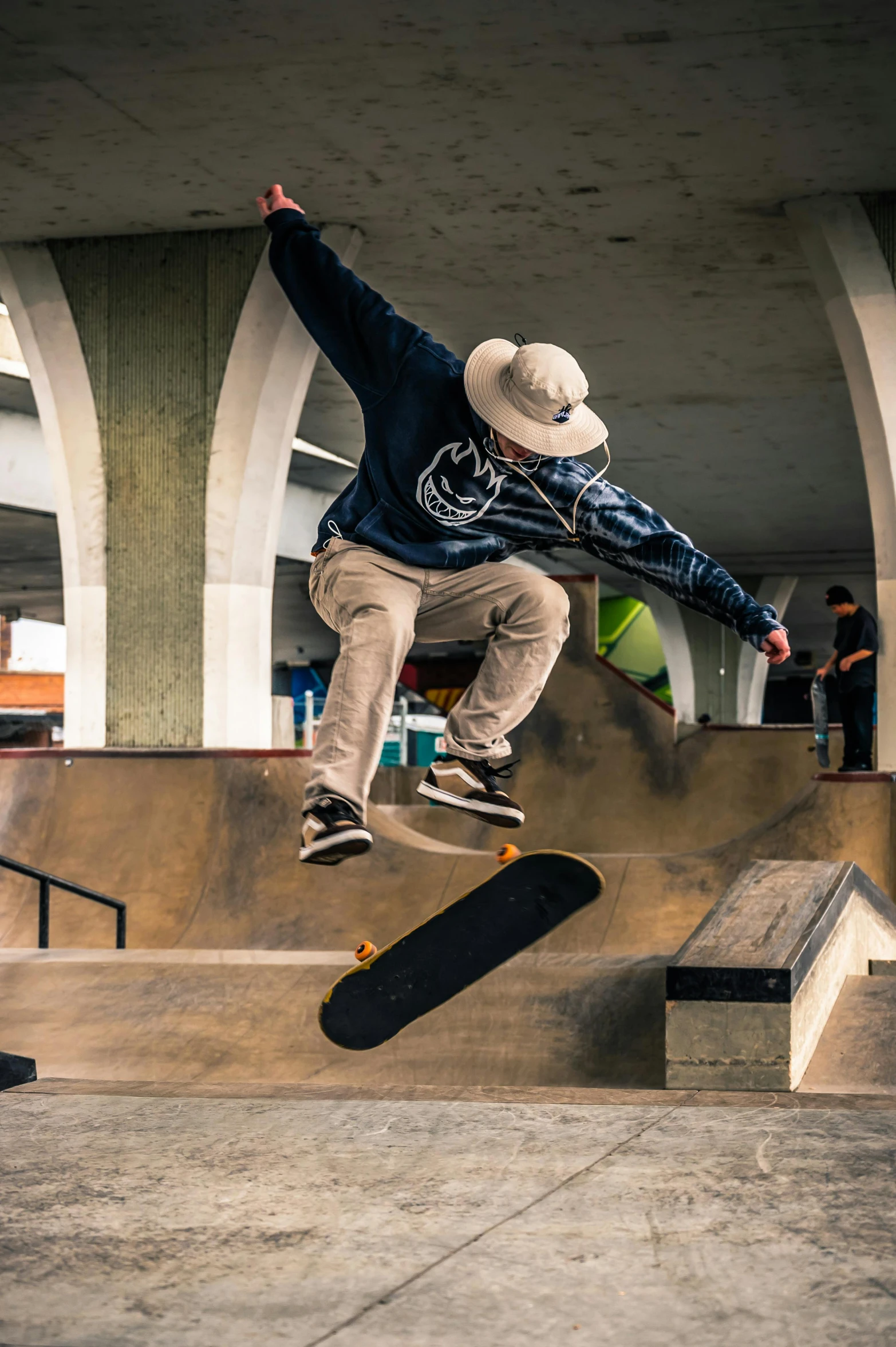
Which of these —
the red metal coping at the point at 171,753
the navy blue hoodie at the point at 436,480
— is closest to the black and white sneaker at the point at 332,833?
the navy blue hoodie at the point at 436,480

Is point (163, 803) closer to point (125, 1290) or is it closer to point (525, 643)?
point (525, 643)

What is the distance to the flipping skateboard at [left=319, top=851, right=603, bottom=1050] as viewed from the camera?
16.4ft

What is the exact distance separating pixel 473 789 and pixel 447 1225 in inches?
101

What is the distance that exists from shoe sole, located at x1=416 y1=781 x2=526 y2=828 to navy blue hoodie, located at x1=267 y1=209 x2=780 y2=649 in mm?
856

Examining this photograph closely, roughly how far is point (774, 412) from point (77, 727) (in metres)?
11.6

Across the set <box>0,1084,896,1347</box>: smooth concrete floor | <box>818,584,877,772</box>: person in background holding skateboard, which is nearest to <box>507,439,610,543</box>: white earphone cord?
<box>0,1084,896,1347</box>: smooth concrete floor

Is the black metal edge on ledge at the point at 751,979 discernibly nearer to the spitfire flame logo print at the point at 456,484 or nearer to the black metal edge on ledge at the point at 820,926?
the black metal edge on ledge at the point at 820,926

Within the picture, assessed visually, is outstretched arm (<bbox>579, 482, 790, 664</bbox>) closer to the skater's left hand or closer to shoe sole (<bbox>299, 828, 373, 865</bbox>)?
the skater's left hand

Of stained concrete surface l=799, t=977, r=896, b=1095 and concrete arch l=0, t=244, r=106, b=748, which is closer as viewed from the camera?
stained concrete surface l=799, t=977, r=896, b=1095

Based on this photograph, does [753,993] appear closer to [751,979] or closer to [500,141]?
[751,979]

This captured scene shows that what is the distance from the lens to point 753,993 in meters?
5.02

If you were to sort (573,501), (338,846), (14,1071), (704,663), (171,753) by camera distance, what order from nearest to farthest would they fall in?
(14,1071), (338,846), (573,501), (171,753), (704,663)

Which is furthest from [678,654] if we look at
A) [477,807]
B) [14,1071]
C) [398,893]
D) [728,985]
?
[14,1071]

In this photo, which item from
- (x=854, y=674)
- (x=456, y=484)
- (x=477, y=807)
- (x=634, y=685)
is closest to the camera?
(x=456, y=484)
